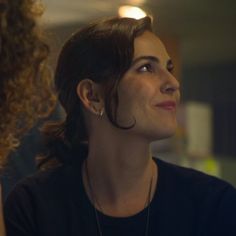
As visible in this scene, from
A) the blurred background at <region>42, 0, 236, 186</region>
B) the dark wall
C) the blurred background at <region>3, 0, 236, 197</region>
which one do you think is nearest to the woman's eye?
the blurred background at <region>3, 0, 236, 197</region>

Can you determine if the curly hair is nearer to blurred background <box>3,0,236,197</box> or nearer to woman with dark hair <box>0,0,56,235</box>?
woman with dark hair <box>0,0,56,235</box>

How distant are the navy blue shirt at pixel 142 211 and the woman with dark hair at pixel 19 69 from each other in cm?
9

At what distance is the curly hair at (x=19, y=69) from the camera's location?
118cm

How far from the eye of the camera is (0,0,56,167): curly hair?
46.3 inches

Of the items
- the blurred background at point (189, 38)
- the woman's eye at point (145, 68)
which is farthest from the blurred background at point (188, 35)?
the woman's eye at point (145, 68)

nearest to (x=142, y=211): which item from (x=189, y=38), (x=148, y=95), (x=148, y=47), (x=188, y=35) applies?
(x=148, y=95)

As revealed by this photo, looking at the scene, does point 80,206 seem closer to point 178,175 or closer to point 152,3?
point 178,175

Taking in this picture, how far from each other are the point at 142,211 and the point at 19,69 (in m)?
0.41

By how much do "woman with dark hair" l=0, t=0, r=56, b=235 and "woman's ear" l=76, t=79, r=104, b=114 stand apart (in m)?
0.10

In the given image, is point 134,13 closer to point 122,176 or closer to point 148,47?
point 148,47

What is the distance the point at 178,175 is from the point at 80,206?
9.1 inches

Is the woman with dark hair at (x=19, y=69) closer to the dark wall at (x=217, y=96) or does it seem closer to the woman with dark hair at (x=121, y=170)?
the woman with dark hair at (x=121, y=170)

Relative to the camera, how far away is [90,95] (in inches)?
51.8

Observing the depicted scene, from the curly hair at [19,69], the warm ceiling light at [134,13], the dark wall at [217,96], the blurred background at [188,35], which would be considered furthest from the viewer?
the dark wall at [217,96]
